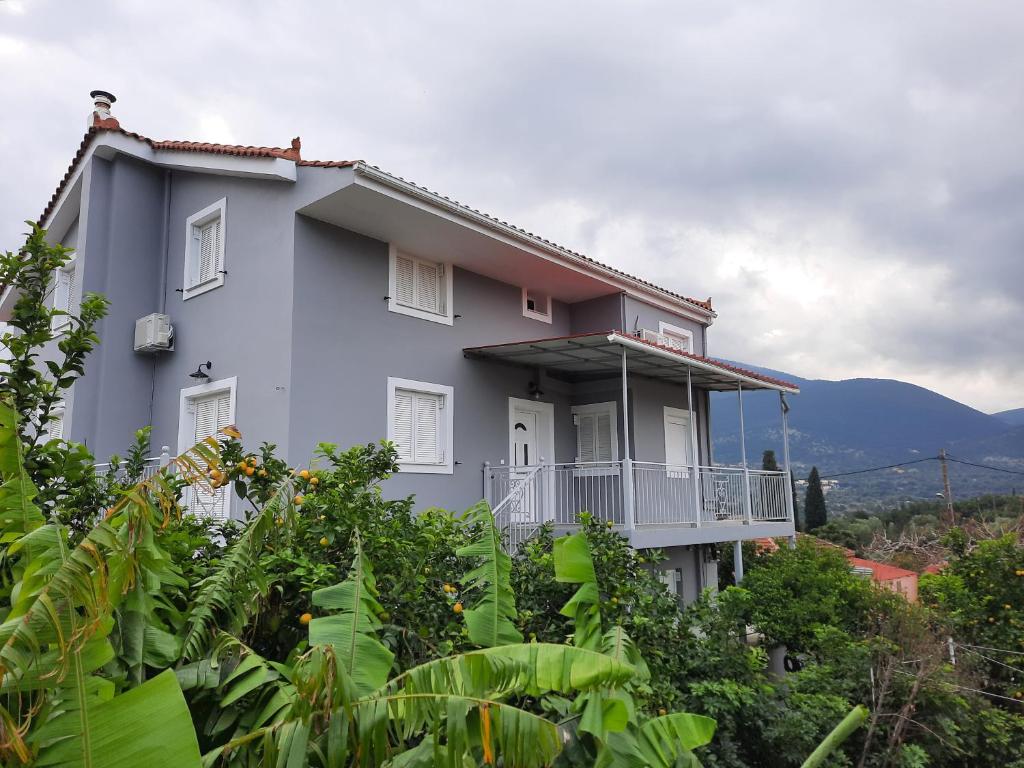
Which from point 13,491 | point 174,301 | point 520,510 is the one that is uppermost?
point 174,301

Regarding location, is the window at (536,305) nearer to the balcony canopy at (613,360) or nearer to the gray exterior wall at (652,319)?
the balcony canopy at (613,360)

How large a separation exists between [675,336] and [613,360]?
16.9 ft

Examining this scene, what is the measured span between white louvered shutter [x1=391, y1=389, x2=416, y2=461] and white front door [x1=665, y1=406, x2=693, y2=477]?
7383mm

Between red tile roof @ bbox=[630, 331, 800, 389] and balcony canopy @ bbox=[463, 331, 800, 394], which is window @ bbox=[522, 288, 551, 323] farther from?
red tile roof @ bbox=[630, 331, 800, 389]

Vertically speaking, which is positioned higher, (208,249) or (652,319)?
(208,249)

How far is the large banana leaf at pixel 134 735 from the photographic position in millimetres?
2051

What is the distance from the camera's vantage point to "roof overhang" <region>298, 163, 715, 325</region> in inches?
408

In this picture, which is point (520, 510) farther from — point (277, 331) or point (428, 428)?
point (277, 331)

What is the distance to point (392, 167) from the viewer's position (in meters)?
10.6

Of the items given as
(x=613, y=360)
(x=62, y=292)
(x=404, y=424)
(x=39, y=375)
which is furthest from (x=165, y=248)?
(x=39, y=375)

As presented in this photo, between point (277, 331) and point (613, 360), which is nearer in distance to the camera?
point (277, 331)

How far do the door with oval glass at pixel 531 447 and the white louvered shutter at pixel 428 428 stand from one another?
1.40m

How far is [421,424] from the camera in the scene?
12031 millimetres

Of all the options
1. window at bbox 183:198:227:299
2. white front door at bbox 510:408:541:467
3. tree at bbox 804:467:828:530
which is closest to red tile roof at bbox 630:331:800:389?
white front door at bbox 510:408:541:467
